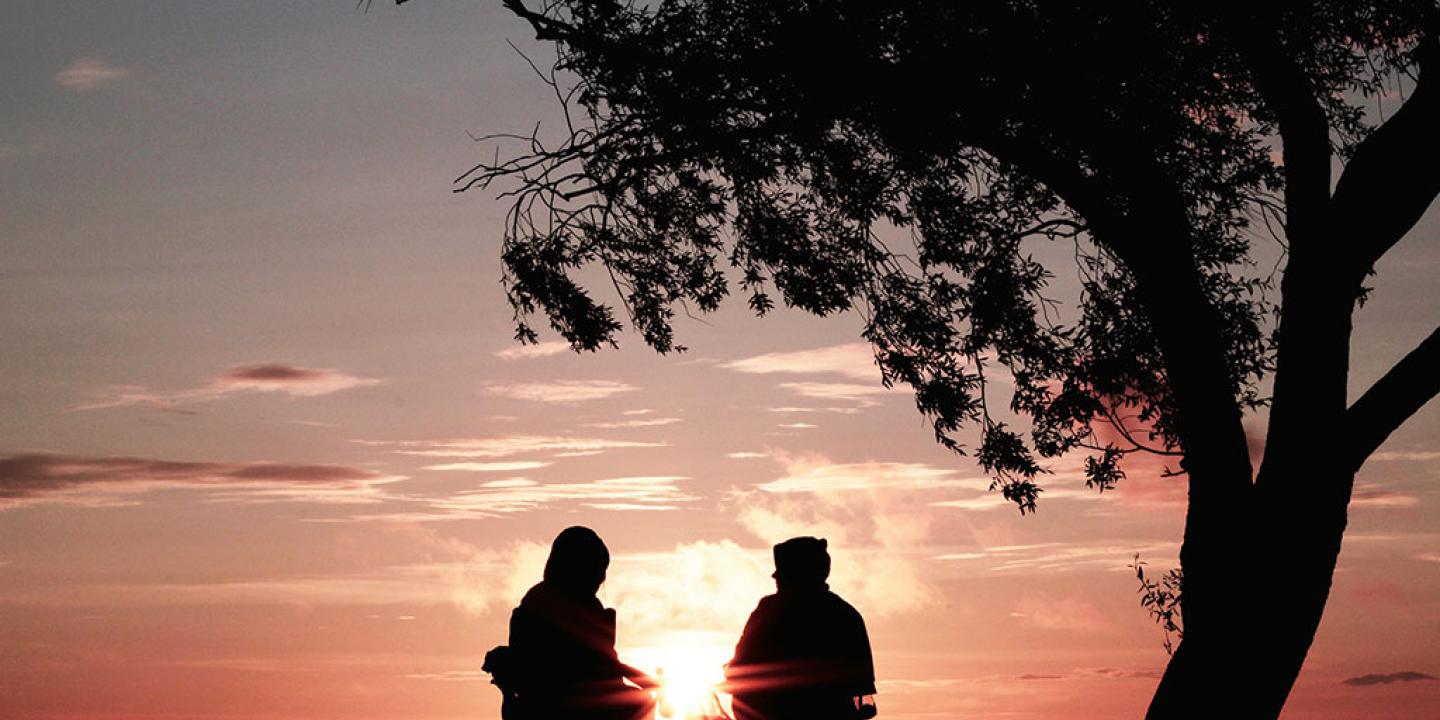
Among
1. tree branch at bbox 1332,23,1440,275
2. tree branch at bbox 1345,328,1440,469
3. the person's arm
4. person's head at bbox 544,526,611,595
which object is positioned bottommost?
the person's arm

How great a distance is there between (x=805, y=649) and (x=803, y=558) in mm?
692

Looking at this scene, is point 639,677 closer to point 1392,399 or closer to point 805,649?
point 805,649

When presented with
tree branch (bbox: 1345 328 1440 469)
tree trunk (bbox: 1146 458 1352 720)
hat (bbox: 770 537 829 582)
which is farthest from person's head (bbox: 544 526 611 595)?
tree branch (bbox: 1345 328 1440 469)

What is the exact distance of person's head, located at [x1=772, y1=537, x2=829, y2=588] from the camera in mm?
10602

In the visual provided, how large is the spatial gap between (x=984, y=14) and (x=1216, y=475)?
5.12 metres

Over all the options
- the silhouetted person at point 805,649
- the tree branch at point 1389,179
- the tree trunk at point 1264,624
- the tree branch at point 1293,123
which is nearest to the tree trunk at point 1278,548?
the tree trunk at point 1264,624

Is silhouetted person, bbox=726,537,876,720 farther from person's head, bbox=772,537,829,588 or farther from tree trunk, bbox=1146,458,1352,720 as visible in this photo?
tree trunk, bbox=1146,458,1352,720

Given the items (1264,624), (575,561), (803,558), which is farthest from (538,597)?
(1264,624)

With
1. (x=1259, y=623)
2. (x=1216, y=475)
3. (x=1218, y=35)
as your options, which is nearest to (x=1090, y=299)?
(x=1218, y=35)

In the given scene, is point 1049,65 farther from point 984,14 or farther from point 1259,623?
point 1259,623

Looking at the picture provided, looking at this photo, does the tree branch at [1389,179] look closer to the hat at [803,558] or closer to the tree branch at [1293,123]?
the tree branch at [1293,123]

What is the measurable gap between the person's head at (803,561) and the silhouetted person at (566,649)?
1728mm

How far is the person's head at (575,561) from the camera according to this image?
29.8 ft

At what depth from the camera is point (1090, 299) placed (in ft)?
58.0
